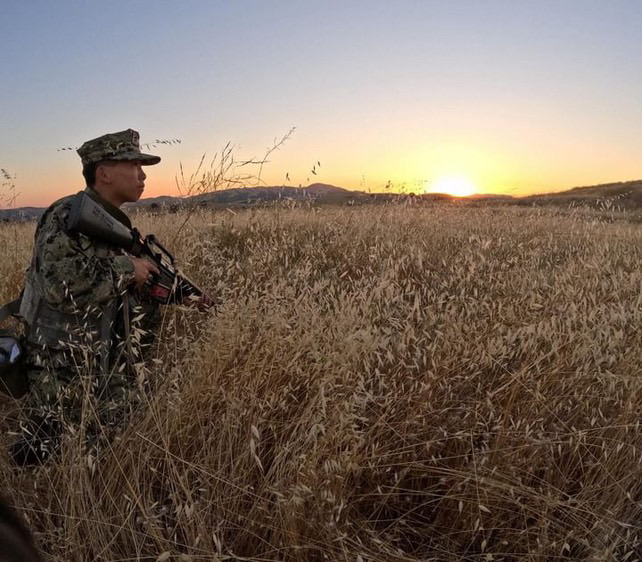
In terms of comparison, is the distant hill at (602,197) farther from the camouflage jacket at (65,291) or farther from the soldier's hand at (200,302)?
the camouflage jacket at (65,291)

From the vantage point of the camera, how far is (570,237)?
5.73 m

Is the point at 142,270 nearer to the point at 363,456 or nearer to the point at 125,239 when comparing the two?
the point at 125,239

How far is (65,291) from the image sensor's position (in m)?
2.33

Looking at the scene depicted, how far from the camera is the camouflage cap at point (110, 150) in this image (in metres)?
2.67

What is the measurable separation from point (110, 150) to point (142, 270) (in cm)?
69

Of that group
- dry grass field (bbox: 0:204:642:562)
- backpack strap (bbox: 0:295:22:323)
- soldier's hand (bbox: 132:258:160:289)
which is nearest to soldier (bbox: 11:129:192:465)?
soldier's hand (bbox: 132:258:160:289)

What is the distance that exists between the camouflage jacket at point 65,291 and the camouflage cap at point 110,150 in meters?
0.30

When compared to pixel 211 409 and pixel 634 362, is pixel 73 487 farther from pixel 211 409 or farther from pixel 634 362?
pixel 634 362

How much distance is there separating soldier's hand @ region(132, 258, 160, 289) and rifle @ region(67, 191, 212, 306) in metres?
0.06

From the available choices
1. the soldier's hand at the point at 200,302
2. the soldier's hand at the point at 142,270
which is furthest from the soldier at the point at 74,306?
the soldier's hand at the point at 200,302

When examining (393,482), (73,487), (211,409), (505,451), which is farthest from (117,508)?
(505,451)

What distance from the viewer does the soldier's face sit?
2.74 m

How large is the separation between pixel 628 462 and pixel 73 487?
2072 mm

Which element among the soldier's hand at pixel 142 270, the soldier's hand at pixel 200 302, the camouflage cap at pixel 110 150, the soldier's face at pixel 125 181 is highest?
the camouflage cap at pixel 110 150
